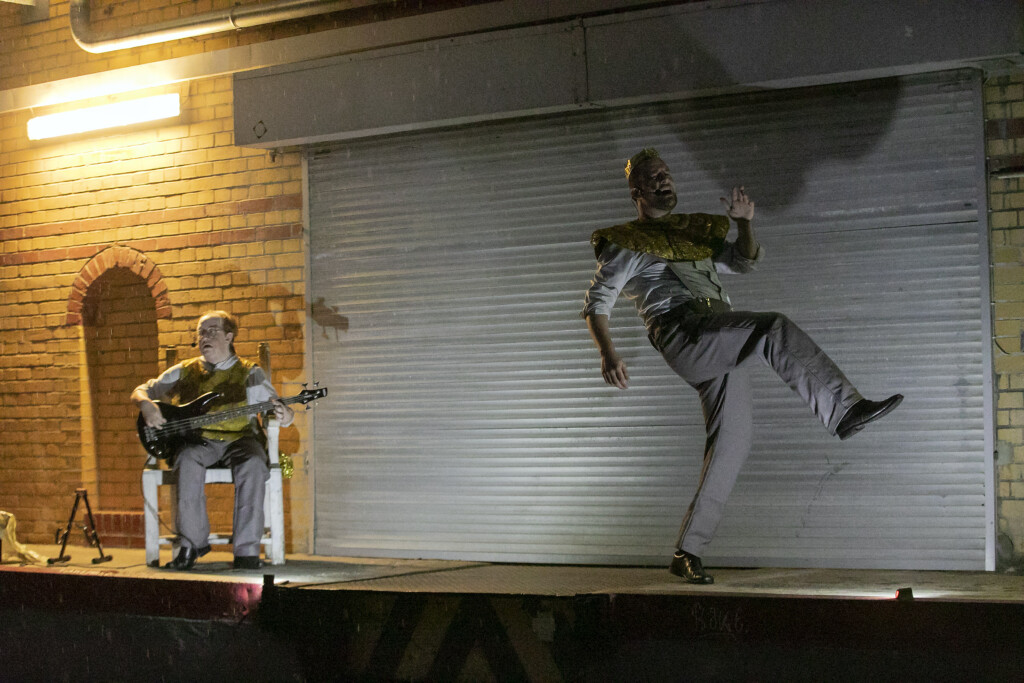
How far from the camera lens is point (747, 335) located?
4992 mm

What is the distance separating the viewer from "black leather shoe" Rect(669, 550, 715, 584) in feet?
17.3

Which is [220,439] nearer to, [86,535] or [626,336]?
[86,535]

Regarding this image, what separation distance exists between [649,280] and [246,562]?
3317 millimetres

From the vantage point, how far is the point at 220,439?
7.13 m

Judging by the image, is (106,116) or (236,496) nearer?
(236,496)

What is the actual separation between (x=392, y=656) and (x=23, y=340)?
18.8 ft

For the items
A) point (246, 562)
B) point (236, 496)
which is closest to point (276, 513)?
point (236, 496)

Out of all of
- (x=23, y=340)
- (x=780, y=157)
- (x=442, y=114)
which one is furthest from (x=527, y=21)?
(x=23, y=340)

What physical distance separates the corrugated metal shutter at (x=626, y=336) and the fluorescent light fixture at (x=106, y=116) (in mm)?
1505

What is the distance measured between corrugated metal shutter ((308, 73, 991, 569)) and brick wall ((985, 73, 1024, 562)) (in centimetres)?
10

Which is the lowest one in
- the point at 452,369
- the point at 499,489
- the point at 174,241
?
the point at 499,489

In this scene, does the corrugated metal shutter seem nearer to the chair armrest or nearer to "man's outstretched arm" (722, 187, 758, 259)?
the chair armrest

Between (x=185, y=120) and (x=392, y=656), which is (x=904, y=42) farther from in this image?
(x=185, y=120)

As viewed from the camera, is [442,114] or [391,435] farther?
[391,435]
